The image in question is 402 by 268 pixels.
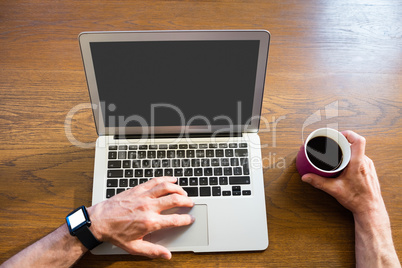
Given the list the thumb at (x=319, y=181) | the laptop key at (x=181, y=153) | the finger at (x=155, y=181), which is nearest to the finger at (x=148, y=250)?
the finger at (x=155, y=181)

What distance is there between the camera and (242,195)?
885mm

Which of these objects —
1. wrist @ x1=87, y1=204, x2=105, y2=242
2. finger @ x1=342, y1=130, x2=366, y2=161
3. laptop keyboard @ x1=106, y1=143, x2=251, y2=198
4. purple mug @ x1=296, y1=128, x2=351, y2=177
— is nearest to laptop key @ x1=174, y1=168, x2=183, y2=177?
laptop keyboard @ x1=106, y1=143, x2=251, y2=198

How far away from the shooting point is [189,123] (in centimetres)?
92

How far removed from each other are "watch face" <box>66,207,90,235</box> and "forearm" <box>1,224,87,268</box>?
0.03 m

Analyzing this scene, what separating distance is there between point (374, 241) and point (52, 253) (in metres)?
0.77

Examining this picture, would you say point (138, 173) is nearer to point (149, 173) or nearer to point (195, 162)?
point (149, 173)

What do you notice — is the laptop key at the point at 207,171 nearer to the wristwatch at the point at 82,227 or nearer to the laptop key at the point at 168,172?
the laptop key at the point at 168,172

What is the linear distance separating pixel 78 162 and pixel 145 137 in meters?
0.20

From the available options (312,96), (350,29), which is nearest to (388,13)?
(350,29)

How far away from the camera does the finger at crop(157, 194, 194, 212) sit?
846mm

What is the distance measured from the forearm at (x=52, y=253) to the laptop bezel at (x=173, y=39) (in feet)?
0.94

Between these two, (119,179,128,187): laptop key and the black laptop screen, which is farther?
(119,179,128,187): laptop key

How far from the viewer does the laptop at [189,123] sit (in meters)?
0.78

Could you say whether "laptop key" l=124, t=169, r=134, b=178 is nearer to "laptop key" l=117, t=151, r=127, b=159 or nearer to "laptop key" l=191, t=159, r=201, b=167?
"laptop key" l=117, t=151, r=127, b=159
